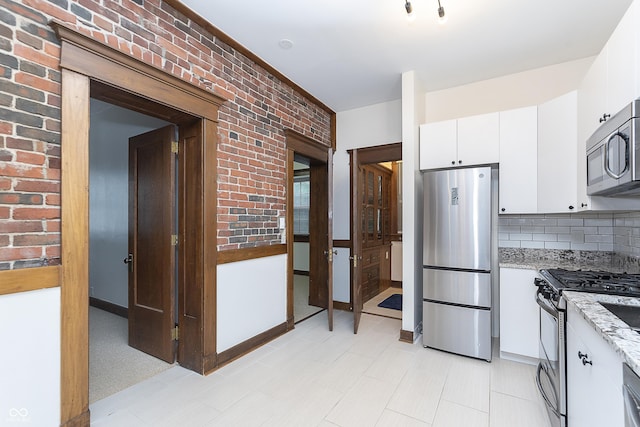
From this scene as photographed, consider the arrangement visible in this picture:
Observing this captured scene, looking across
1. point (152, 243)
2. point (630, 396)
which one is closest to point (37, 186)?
point (152, 243)

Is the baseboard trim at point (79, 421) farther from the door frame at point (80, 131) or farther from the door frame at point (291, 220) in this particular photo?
the door frame at point (291, 220)

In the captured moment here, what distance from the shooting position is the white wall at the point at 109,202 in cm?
372

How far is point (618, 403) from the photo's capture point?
1028mm

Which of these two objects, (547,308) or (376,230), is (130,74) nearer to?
(547,308)

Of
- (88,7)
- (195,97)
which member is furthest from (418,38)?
(88,7)

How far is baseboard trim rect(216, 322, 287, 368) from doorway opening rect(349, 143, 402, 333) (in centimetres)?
89

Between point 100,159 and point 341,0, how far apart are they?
3.85 m

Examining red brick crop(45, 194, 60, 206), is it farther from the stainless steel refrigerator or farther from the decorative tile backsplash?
the decorative tile backsplash

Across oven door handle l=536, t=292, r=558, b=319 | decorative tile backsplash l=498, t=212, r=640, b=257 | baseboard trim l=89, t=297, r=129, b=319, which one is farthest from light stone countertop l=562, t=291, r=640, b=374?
baseboard trim l=89, t=297, r=129, b=319

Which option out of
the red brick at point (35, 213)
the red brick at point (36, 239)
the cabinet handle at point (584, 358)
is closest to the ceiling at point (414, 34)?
the red brick at point (35, 213)

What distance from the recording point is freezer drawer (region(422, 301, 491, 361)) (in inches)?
107

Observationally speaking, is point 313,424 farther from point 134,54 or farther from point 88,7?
point 88,7

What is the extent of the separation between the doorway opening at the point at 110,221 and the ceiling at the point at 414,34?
4.38 ft

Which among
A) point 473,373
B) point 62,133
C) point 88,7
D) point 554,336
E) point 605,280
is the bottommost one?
point 473,373
